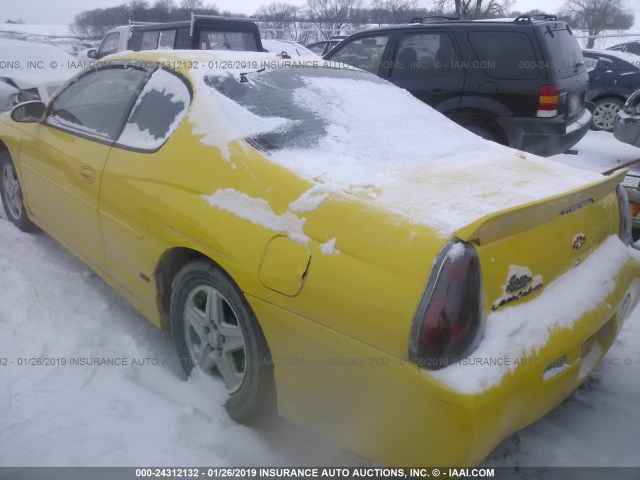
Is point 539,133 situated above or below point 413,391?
below

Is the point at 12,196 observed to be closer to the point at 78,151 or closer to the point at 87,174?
the point at 78,151

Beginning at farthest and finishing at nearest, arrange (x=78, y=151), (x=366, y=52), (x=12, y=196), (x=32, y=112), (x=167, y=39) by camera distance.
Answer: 1. (x=167, y=39)
2. (x=366, y=52)
3. (x=12, y=196)
4. (x=32, y=112)
5. (x=78, y=151)

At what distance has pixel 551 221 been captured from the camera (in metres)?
1.88

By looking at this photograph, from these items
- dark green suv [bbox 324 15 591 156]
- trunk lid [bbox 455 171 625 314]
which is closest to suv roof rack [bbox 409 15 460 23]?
dark green suv [bbox 324 15 591 156]

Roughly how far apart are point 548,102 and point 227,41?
620 cm

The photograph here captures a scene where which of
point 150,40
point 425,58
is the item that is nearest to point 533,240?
point 425,58

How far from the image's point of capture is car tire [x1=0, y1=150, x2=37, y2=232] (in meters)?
3.99

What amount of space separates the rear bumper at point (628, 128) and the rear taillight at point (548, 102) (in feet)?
4.91

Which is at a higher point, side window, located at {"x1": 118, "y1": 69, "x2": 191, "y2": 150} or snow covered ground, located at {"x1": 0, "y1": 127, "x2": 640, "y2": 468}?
side window, located at {"x1": 118, "y1": 69, "x2": 191, "y2": 150}

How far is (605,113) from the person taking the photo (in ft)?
30.5

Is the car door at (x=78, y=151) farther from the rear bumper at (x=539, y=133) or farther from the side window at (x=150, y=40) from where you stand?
the side window at (x=150, y=40)

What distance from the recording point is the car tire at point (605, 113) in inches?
363

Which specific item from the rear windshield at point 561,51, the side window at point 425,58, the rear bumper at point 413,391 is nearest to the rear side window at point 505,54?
the rear windshield at point 561,51

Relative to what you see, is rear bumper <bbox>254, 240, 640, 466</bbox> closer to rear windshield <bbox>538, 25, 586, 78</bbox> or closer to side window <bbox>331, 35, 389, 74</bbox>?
rear windshield <bbox>538, 25, 586, 78</bbox>
